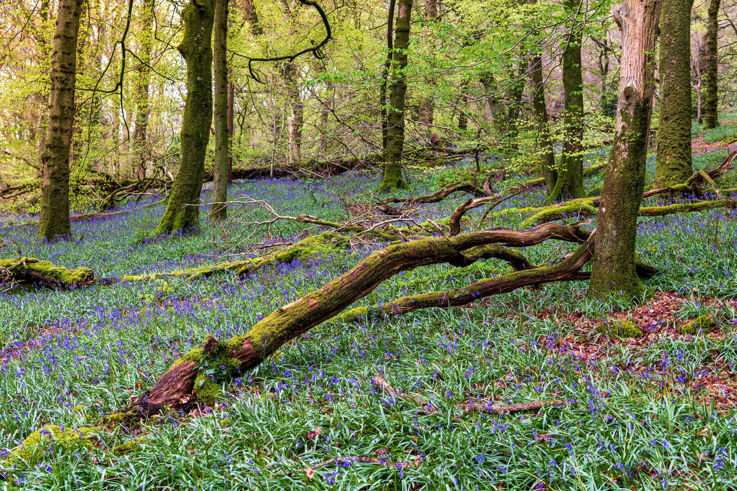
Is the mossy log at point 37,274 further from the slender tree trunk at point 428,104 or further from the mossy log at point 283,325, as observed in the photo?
the slender tree trunk at point 428,104

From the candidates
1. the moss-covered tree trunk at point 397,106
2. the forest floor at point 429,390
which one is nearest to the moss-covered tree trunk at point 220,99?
the moss-covered tree trunk at point 397,106

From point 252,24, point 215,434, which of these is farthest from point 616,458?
point 252,24

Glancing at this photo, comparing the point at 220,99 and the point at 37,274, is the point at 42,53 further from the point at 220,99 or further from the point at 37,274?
the point at 37,274

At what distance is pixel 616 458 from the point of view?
2.41 m

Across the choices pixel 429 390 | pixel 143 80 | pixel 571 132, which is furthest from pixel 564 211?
pixel 143 80

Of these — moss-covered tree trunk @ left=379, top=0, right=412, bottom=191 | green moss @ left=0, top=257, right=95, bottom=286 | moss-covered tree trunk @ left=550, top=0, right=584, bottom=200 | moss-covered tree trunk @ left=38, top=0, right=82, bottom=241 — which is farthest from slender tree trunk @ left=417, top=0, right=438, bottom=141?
moss-covered tree trunk @ left=38, top=0, right=82, bottom=241

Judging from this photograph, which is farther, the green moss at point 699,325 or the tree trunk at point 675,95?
the tree trunk at point 675,95

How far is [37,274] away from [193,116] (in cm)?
623

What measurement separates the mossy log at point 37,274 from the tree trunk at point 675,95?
12.9 meters

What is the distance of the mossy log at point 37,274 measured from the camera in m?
8.58

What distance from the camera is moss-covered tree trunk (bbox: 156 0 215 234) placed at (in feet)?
40.5

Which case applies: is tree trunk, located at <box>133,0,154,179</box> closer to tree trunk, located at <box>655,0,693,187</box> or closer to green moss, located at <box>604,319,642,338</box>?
tree trunk, located at <box>655,0,693,187</box>

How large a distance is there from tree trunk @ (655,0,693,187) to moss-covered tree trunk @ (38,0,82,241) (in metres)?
16.1

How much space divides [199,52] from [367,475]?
1320 centimetres
